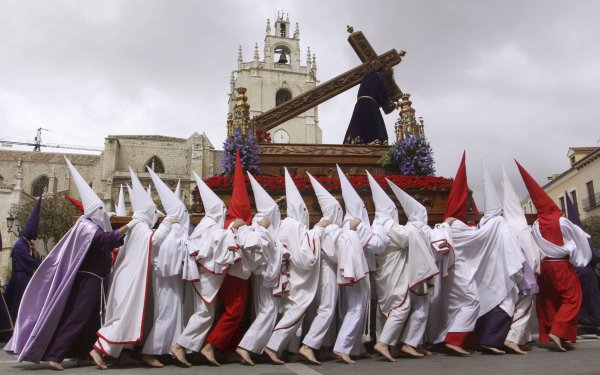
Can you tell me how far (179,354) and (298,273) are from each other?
1625mm

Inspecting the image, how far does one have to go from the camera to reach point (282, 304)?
A: 5301 millimetres

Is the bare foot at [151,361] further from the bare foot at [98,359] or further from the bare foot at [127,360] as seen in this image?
the bare foot at [98,359]

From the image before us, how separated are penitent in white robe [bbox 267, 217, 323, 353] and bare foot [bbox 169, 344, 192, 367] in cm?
102

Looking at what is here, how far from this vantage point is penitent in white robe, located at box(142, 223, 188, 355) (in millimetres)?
4829

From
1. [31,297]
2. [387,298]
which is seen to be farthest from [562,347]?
[31,297]

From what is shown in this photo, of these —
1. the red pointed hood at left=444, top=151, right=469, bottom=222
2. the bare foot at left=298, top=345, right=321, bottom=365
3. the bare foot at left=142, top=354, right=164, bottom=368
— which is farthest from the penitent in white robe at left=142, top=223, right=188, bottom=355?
the red pointed hood at left=444, top=151, right=469, bottom=222

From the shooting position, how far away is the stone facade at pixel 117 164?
4653cm

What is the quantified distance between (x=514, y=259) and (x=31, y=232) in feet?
23.4

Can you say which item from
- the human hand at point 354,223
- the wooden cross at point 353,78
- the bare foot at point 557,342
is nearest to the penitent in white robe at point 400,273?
the human hand at point 354,223

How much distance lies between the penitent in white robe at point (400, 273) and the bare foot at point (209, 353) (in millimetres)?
1971

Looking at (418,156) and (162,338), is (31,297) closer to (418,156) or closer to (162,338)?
(162,338)

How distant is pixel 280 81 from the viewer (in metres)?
56.5

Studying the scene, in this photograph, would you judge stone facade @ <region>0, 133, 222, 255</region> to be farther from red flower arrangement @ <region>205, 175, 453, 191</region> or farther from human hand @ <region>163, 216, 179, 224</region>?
human hand @ <region>163, 216, 179, 224</region>

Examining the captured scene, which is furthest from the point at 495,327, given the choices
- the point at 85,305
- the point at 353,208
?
the point at 85,305
